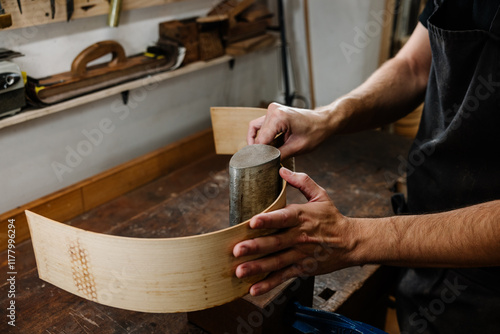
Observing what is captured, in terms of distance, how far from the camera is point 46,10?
1.89 m

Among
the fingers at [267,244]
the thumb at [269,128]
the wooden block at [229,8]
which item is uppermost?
the wooden block at [229,8]

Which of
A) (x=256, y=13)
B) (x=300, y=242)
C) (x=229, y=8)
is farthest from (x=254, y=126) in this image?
(x=256, y=13)

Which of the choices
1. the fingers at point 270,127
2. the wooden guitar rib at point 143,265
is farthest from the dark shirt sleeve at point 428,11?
the wooden guitar rib at point 143,265

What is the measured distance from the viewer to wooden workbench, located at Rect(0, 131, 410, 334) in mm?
1275

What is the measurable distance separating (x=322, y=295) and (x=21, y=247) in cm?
118

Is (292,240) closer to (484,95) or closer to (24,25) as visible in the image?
(484,95)

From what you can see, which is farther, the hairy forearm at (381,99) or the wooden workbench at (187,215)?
the hairy forearm at (381,99)

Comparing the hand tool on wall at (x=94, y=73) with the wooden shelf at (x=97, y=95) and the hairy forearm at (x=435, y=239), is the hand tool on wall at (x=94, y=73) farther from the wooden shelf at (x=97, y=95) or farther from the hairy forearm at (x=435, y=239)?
the hairy forearm at (x=435, y=239)

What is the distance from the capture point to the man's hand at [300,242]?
90 cm

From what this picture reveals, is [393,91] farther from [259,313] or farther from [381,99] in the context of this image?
[259,313]

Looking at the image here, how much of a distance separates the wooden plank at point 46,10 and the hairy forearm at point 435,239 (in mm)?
1493

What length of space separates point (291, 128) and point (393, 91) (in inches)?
16.5

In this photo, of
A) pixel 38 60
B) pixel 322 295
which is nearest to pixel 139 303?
pixel 322 295

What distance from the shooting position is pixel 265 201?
1.03 metres
